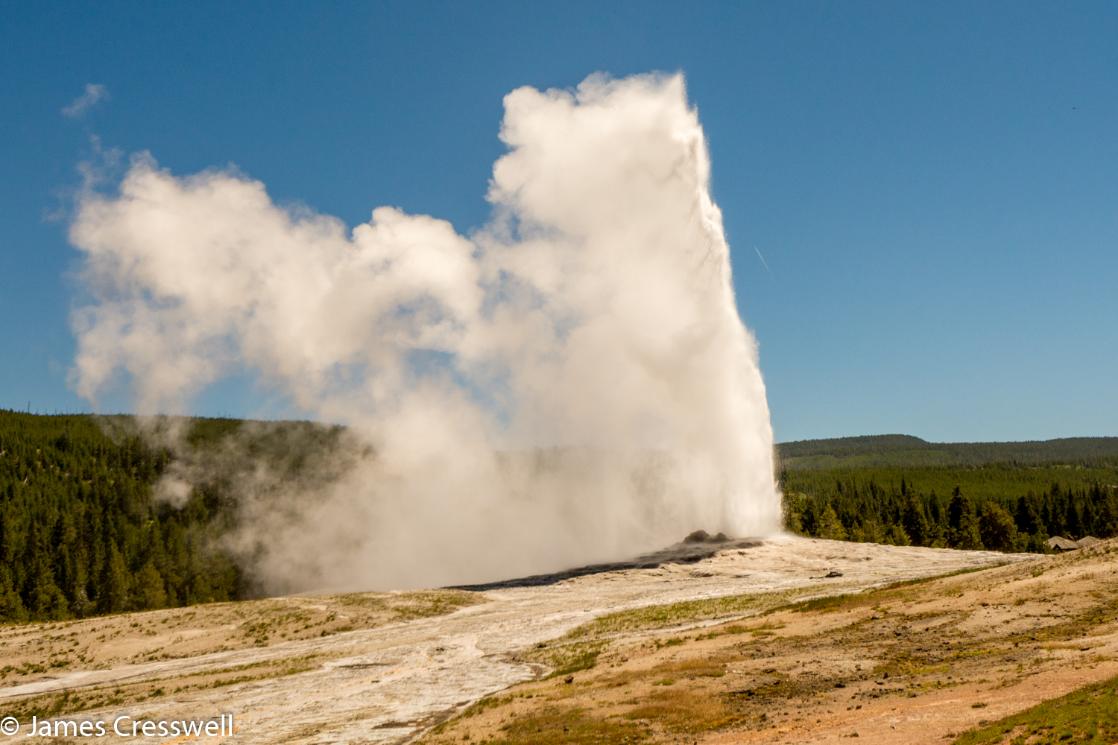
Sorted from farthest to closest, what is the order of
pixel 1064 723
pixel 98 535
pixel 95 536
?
1. pixel 98 535
2. pixel 95 536
3. pixel 1064 723

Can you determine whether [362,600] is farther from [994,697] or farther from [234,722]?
[994,697]

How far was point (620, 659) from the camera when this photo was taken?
118ft

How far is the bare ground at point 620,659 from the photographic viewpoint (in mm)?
23844

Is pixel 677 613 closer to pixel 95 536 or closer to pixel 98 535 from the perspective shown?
pixel 98 535

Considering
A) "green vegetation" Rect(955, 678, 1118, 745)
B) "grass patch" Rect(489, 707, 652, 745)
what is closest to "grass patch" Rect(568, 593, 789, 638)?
"grass patch" Rect(489, 707, 652, 745)

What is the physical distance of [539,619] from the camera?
187 feet

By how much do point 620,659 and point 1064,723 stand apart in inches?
864

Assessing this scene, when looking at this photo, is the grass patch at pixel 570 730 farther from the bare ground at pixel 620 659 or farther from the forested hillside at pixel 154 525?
the forested hillside at pixel 154 525

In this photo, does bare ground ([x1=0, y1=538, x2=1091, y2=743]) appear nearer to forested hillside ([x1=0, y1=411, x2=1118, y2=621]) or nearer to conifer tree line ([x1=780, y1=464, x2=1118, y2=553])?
conifer tree line ([x1=780, y1=464, x2=1118, y2=553])

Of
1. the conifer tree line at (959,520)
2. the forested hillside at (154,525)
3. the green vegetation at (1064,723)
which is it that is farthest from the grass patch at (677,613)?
the forested hillside at (154,525)

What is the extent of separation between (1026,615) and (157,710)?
124 ft

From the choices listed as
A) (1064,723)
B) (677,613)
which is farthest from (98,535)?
(1064,723)

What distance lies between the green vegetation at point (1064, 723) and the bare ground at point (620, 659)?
4.04ft

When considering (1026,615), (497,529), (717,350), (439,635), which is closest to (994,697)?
(1026,615)
